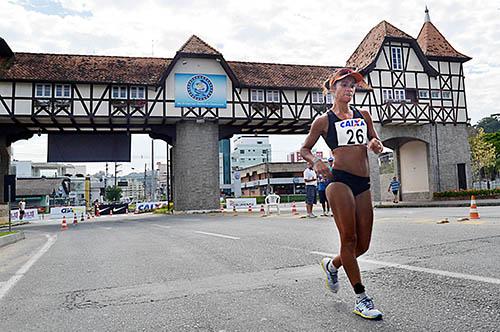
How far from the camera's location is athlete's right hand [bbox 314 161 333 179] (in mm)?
3485

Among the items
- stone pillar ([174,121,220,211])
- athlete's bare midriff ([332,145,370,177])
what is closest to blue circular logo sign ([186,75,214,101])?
stone pillar ([174,121,220,211])

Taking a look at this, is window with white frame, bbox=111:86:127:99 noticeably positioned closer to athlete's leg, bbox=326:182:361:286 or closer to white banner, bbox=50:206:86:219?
white banner, bbox=50:206:86:219


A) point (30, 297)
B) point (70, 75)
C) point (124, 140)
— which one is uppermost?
point (70, 75)

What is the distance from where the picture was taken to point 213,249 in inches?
299

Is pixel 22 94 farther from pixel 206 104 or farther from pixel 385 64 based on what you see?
pixel 385 64

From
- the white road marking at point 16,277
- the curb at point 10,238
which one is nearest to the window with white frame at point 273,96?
the curb at point 10,238

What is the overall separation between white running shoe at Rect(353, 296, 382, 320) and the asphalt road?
56 millimetres

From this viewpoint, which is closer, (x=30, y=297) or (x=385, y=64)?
(x=30, y=297)

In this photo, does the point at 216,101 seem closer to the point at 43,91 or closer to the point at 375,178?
the point at 43,91

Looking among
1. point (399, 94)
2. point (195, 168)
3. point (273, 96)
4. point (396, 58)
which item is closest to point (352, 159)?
point (195, 168)

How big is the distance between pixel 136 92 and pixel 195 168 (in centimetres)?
621

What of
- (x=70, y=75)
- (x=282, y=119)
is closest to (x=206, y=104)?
(x=282, y=119)

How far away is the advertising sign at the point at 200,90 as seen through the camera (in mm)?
28797

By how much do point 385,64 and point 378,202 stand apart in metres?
10.1
